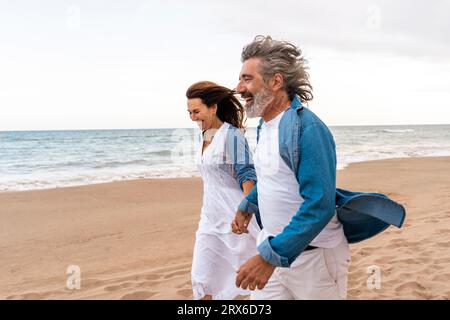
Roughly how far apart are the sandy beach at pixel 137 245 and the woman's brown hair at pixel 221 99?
2.06m

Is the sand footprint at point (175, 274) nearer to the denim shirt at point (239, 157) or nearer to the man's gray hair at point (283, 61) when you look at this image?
the denim shirt at point (239, 157)

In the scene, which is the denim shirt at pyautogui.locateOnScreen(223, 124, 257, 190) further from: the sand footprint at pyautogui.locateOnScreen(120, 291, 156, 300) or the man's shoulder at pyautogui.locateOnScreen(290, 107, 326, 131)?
the sand footprint at pyautogui.locateOnScreen(120, 291, 156, 300)

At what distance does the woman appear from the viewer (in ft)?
11.2

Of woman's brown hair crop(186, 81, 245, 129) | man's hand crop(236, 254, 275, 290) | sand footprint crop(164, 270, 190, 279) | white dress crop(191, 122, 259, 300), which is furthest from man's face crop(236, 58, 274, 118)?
sand footprint crop(164, 270, 190, 279)

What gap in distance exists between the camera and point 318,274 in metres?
2.05

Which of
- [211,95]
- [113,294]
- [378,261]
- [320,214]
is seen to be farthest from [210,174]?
[378,261]

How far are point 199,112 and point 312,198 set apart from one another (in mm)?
2006

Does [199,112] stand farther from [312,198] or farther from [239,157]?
[312,198]

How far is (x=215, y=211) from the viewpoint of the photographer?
11.3 feet

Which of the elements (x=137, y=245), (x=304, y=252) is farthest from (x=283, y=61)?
(x=137, y=245)

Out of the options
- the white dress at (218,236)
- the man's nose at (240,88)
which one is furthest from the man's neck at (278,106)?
Result: the white dress at (218,236)

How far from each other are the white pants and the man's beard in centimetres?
67
